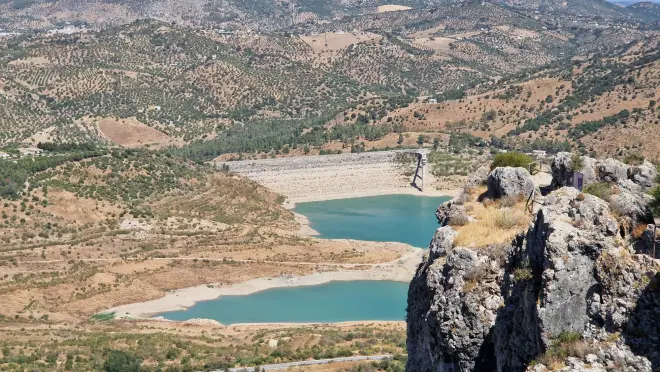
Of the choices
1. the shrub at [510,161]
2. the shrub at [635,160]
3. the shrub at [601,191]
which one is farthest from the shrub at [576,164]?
the shrub at [510,161]

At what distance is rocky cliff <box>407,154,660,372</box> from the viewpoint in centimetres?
1034

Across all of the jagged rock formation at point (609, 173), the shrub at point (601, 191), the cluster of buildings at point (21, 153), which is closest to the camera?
the shrub at point (601, 191)

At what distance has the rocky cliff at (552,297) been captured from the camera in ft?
33.9

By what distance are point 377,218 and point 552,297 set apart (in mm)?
64347

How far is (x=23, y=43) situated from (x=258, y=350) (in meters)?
149

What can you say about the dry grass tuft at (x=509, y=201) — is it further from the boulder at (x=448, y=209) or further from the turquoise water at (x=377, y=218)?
the turquoise water at (x=377, y=218)

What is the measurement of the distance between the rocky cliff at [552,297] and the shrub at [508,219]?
0.68 meters

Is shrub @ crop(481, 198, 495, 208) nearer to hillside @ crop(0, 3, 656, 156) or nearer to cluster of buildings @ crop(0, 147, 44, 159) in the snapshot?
cluster of buildings @ crop(0, 147, 44, 159)

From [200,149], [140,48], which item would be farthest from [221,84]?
[200,149]

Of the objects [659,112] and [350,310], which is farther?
[659,112]

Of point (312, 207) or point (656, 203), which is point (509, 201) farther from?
point (312, 207)

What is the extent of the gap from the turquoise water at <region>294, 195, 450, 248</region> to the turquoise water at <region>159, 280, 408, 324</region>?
12.6 m

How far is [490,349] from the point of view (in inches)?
526

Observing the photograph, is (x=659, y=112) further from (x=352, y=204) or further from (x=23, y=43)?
(x=23, y=43)
